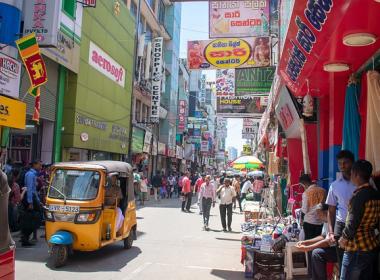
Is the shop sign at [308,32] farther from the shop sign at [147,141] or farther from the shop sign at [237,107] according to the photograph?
the shop sign at [147,141]

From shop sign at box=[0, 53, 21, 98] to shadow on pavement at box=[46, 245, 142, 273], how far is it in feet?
19.6

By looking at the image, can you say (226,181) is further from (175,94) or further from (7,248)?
(175,94)

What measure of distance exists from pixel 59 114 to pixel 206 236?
30.5ft

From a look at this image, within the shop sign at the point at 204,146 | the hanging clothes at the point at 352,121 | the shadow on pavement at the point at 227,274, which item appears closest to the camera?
the hanging clothes at the point at 352,121

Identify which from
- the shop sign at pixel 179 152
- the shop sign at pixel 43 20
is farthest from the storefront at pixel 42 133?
the shop sign at pixel 179 152

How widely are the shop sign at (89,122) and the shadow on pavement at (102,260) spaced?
407 inches

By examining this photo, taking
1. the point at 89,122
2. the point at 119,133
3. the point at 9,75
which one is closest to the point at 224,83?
the point at 119,133

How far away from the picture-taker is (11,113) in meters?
13.7

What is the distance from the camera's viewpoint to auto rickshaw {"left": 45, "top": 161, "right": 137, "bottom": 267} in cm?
917

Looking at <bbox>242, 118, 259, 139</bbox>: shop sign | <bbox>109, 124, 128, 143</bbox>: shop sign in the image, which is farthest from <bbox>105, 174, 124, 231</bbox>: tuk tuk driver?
<bbox>242, 118, 259, 139</bbox>: shop sign

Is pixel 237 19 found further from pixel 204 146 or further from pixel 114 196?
pixel 204 146

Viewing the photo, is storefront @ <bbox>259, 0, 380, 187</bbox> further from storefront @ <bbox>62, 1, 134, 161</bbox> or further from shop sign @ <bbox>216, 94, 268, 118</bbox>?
shop sign @ <bbox>216, 94, 268, 118</bbox>

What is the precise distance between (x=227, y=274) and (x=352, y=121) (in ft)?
12.5

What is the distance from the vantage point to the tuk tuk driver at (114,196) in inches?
397
